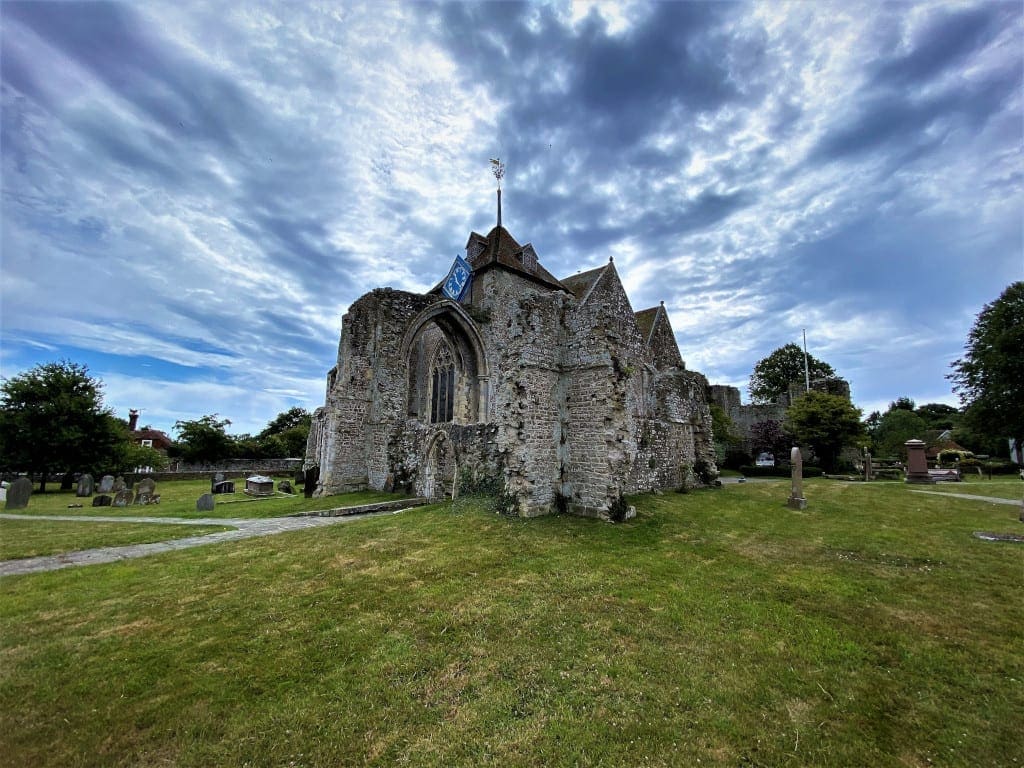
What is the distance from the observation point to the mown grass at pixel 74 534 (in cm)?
805

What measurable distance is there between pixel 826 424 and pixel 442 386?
25550 millimetres

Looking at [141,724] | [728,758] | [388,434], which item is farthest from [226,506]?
[728,758]

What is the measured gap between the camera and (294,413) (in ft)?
187

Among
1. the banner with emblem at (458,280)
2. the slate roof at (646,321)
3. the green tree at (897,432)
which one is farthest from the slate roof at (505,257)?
the green tree at (897,432)

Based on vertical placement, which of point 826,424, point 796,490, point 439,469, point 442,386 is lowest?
point 796,490

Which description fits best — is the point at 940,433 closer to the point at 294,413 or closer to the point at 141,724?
the point at 141,724

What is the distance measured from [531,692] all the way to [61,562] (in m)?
8.55

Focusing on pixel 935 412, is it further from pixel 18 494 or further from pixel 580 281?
pixel 18 494

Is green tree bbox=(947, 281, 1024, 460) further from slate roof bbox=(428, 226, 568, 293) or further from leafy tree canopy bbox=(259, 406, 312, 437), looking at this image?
leafy tree canopy bbox=(259, 406, 312, 437)

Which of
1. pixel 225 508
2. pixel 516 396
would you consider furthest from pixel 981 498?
pixel 225 508

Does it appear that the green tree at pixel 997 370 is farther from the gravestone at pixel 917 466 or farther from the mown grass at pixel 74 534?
the mown grass at pixel 74 534

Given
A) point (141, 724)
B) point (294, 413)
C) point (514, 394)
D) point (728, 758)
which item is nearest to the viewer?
point (728, 758)

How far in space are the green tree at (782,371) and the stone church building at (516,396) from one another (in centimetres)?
3336

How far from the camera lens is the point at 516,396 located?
9.98m
